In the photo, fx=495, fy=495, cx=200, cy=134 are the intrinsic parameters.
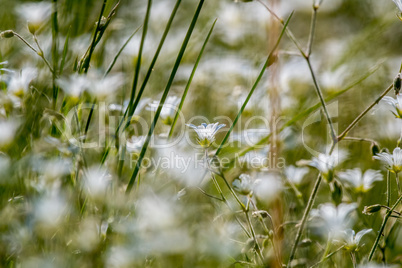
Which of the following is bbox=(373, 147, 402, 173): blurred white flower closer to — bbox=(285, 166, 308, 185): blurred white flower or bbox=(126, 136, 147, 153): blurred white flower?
bbox=(285, 166, 308, 185): blurred white flower

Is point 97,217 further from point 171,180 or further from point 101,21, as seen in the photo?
point 101,21

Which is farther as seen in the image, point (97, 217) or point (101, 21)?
point (101, 21)

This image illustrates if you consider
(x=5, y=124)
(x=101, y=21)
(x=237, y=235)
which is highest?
(x=101, y=21)

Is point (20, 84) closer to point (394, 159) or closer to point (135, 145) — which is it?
point (135, 145)

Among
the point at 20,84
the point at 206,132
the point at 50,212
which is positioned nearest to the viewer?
the point at 50,212

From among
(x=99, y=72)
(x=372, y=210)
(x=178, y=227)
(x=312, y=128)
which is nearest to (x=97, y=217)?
(x=178, y=227)

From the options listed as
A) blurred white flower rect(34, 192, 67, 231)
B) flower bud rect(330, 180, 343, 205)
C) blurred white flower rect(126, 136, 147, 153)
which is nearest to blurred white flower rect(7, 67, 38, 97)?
blurred white flower rect(126, 136, 147, 153)

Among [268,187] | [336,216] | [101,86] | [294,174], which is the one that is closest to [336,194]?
[336,216]
